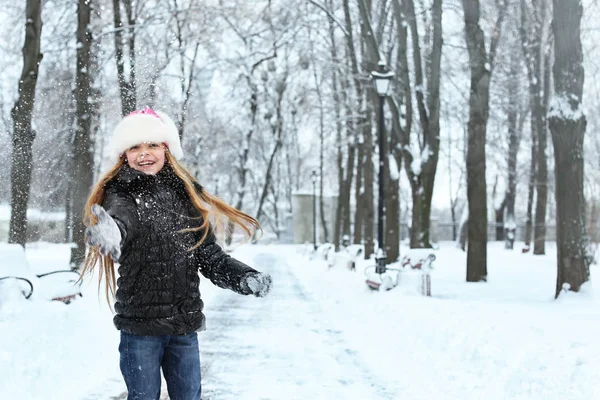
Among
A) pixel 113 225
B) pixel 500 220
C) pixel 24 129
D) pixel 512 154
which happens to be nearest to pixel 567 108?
pixel 24 129

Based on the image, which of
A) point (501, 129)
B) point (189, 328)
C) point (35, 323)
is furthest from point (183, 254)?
point (501, 129)

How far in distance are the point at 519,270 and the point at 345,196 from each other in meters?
14.5

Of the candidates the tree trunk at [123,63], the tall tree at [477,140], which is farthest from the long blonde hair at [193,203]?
the tree trunk at [123,63]

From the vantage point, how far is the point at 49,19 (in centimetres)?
1631

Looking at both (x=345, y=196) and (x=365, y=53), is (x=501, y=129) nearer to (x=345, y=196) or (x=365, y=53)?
(x=345, y=196)

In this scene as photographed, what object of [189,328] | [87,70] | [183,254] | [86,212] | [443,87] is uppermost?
[443,87]

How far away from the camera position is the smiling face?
10.5ft

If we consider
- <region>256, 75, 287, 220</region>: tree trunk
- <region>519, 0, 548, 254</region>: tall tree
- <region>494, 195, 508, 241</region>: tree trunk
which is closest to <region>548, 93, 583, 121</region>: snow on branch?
<region>519, 0, 548, 254</region>: tall tree

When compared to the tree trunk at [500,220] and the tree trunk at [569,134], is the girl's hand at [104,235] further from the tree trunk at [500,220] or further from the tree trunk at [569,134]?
the tree trunk at [500,220]

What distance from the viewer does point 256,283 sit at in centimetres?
300

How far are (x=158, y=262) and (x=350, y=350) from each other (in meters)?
5.30

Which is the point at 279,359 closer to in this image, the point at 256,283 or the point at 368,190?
the point at 256,283

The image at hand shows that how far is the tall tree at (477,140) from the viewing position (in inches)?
536

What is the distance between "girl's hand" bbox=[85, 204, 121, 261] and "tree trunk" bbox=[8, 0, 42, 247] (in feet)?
30.7
